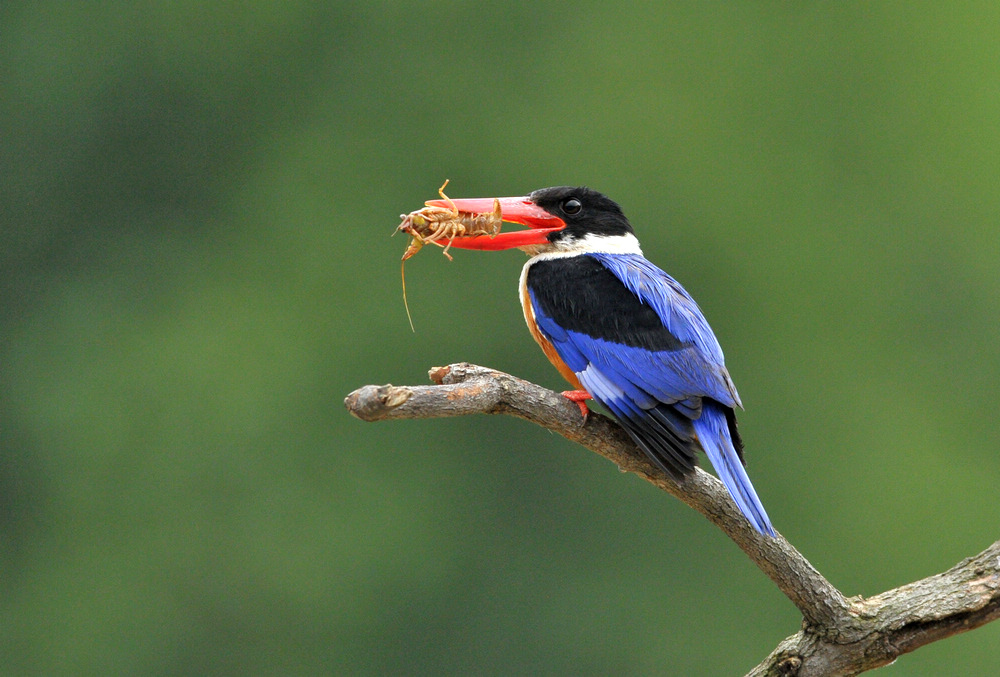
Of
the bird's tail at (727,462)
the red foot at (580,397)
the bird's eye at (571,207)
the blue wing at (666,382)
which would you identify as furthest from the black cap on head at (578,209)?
the bird's tail at (727,462)

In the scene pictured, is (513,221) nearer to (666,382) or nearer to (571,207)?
(571,207)


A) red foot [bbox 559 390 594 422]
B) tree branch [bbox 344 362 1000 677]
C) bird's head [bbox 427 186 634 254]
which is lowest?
tree branch [bbox 344 362 1000 677]

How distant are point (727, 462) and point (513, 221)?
42.8 inches

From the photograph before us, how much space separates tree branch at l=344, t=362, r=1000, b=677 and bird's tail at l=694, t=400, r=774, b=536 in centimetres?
9

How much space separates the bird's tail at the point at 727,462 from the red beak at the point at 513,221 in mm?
810

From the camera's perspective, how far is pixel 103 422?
7.26 m

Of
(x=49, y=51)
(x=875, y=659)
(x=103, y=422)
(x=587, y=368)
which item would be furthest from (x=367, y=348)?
(x=875, y=659)

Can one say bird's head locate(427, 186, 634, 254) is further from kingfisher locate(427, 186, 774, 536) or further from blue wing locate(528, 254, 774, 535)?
blue wing locate(528, 254, 774, 535)

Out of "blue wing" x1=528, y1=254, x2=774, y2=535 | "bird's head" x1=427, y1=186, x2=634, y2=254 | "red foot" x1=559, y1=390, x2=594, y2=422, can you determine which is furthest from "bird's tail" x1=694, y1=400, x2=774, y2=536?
"bird's head" x1=427, y1=186, x2=634, y2=254

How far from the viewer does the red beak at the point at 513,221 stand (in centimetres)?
309

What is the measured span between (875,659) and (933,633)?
148mm

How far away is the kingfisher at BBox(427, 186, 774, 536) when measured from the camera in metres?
2.57

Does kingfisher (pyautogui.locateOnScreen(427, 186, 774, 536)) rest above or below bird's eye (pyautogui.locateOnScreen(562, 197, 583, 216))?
below

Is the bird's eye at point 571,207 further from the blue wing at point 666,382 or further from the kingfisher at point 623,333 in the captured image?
the blue wing at point 666,382
